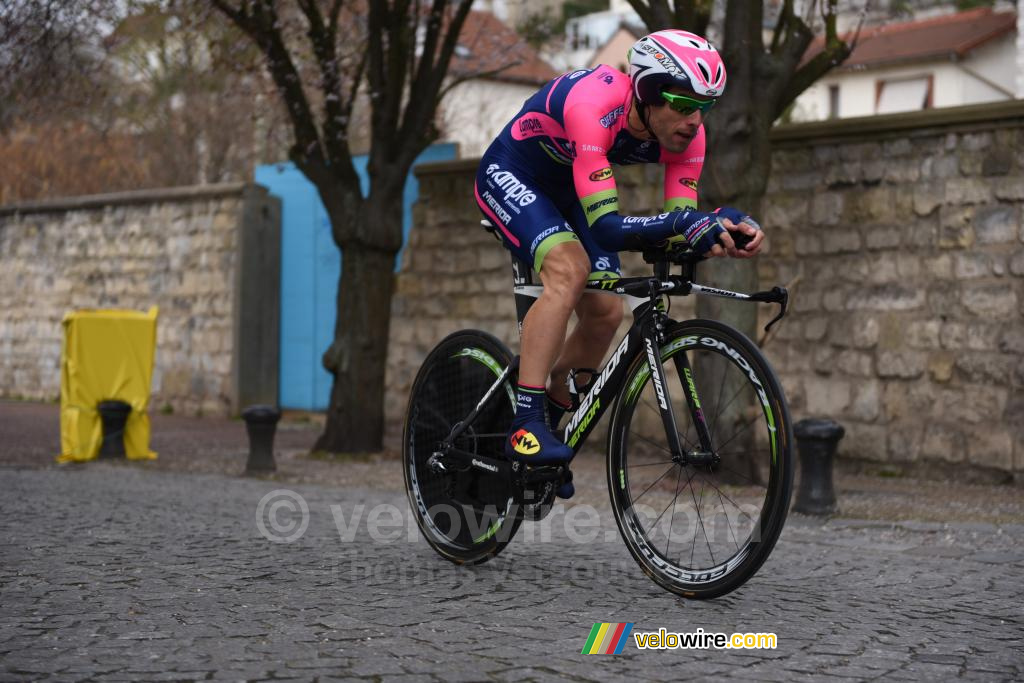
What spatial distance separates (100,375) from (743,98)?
566 cm

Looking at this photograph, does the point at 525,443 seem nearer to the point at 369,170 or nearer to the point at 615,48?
the point at 369,170

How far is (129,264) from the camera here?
17.3 metres

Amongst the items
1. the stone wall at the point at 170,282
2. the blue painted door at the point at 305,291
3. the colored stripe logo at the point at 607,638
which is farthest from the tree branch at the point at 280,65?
the colored stripe logo at the point at 607,638

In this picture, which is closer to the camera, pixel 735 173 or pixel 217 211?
pixel 735 173

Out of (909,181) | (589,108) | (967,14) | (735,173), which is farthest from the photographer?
(967,14)

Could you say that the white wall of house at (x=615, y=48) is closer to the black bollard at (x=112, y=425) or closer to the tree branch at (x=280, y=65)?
the tree branch at (x=280, y=65)

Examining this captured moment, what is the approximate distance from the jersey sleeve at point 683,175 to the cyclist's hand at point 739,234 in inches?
22.8

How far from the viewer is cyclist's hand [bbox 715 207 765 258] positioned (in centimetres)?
379

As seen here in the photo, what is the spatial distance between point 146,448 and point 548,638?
294 inches

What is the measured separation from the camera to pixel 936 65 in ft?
126

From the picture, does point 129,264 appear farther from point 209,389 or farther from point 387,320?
point 387,320

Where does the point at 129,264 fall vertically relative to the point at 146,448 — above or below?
above

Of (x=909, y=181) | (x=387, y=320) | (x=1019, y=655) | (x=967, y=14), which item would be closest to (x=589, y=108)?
(x=1019, y=655)

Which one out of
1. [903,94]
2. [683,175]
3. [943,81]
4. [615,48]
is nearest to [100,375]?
[683,175]
